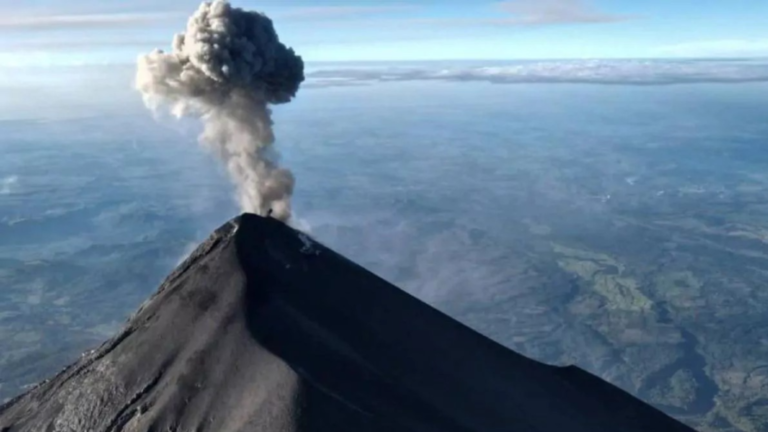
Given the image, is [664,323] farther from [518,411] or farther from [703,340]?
[518,411]

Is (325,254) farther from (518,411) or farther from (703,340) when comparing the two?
(703,340)

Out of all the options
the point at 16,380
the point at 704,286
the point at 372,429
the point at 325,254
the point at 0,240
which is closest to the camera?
the point at 372,429

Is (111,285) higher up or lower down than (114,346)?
lower down

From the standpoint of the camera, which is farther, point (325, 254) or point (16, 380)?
point (16, 380)

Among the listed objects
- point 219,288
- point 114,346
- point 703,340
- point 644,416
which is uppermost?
point 219,288

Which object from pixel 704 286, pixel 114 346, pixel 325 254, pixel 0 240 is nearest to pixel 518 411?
pixel 325 254

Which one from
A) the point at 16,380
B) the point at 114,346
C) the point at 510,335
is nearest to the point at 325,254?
the point at 114,346

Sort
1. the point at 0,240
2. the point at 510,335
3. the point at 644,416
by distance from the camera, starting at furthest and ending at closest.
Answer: the point at 0,240 → the point at 510,335 → the point at 644,416
